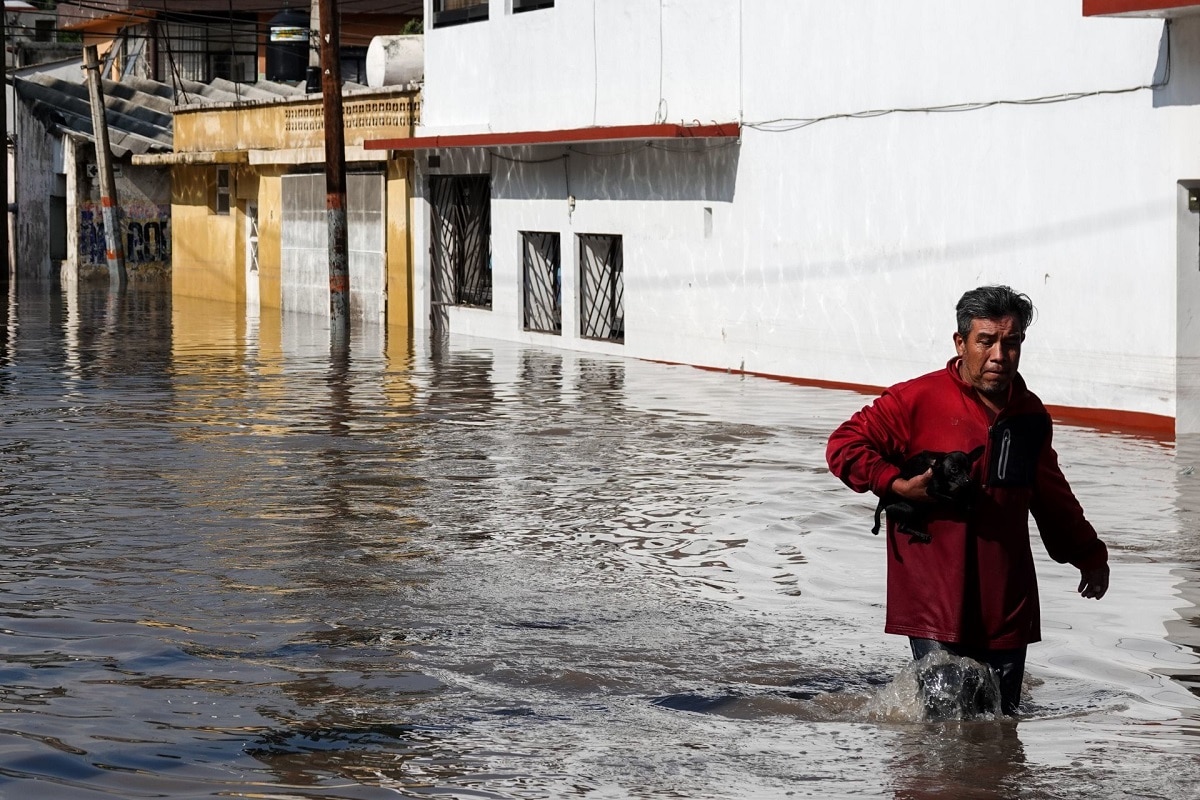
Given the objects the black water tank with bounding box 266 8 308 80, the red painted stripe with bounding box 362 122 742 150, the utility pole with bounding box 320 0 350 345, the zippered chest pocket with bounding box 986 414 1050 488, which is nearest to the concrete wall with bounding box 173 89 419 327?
the red painted stripe with bounding box 362 122 742 150

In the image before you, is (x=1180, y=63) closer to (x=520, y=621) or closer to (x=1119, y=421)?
(x=1119, y=421)

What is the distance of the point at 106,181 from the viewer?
143 feet

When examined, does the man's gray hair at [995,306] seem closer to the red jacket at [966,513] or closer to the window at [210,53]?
the red jacket at [966,513]

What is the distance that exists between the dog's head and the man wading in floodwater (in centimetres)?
9

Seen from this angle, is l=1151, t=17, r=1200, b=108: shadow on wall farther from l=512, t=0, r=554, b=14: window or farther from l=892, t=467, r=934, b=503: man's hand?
l=512, t=0, r=554, b=14: window

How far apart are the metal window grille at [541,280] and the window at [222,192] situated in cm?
1393

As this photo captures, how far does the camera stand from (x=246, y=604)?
9109mm

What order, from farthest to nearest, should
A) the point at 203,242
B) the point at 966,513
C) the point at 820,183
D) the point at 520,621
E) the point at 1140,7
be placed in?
the point at 203,242
the point at 820,183
the point at 1140,7
the point at 520,621
the point at 966,513

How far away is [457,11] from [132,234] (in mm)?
21682

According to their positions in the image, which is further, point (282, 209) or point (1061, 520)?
point (282, 209)

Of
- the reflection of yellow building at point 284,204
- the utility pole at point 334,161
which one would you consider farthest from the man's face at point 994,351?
the reflection of yellow building at point 284,204

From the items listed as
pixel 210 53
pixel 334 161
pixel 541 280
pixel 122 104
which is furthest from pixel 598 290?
pixel 210 53

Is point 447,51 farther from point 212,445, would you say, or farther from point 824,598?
point 824,598

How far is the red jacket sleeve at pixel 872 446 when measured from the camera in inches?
243
